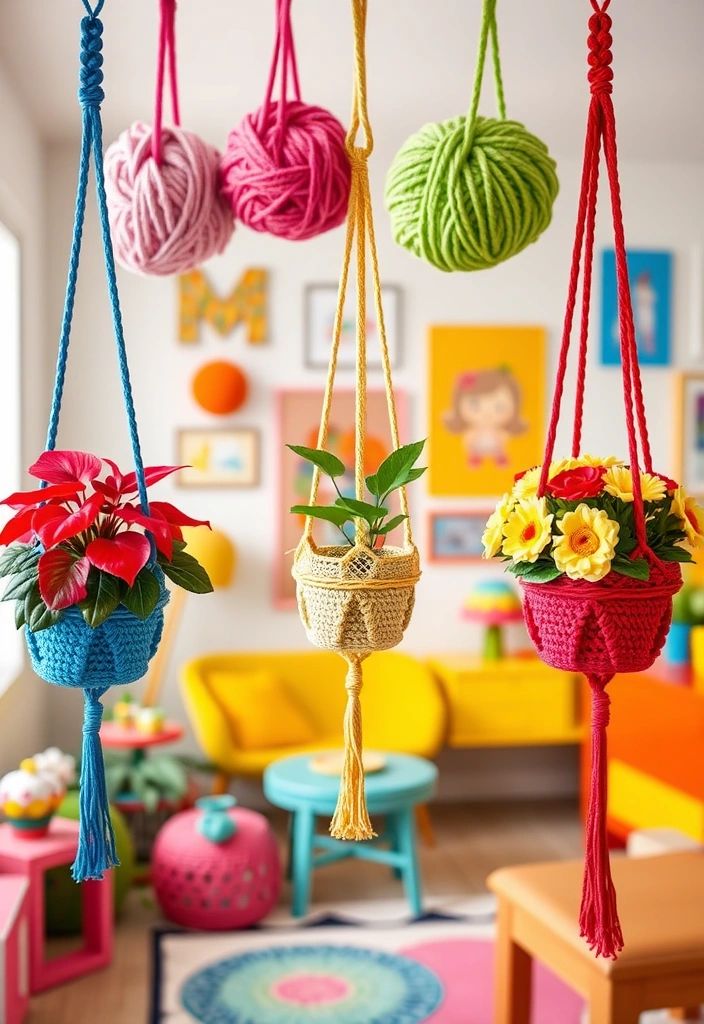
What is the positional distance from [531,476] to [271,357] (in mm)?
3624

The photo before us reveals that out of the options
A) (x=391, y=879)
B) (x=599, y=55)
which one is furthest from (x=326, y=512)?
(x=391, y=879)

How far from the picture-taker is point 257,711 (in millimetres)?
4254

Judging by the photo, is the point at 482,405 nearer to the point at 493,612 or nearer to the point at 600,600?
the point at 493,612

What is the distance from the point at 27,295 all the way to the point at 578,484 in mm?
3380

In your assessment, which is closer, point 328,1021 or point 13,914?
point 13,914

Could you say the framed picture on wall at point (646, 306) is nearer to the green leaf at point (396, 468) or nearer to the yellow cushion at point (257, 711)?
the yellow cushion at point (257, 711)

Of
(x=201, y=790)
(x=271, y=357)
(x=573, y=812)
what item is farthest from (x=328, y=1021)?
(x=271, y=357)

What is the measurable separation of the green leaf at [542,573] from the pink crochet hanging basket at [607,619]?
0.04 ft

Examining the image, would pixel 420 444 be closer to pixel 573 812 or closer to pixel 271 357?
pixel 271 357

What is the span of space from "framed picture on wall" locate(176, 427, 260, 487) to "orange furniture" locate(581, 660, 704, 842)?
171 cm

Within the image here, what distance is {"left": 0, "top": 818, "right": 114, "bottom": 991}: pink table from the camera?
3.01m

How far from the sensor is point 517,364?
4.80 meters

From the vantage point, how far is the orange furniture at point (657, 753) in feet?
11.7

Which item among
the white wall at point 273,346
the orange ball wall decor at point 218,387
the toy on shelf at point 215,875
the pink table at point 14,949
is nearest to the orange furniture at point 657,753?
the white wall at point 273,346
